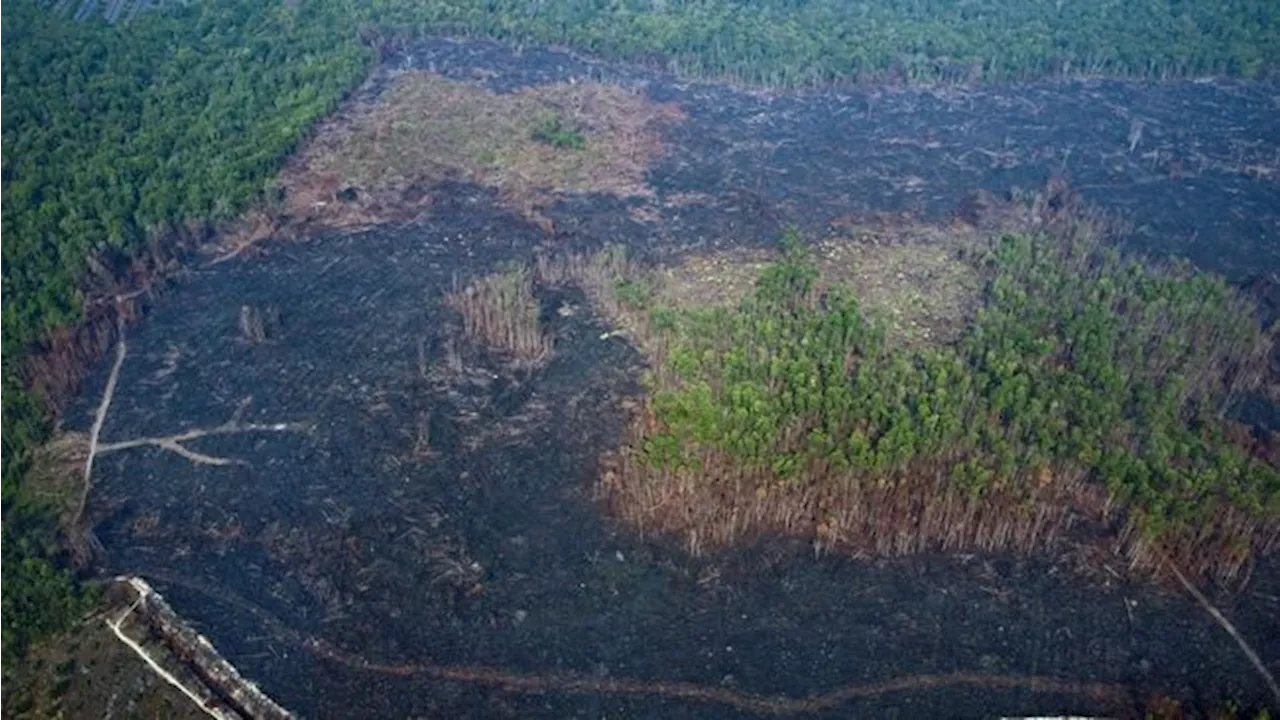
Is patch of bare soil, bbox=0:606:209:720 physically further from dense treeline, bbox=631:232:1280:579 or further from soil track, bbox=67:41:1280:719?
dense treeline, bbox=631:232:1280:579

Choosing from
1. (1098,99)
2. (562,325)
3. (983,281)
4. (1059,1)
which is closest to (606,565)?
(562,325)

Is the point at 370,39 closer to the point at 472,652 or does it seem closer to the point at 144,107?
the point at 144,107

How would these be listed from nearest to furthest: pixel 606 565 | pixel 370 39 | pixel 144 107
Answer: pixel 606 565, pixel 144 107, pixel 370 39

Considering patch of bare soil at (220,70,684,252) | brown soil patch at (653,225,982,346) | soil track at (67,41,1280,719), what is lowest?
soil track at (67,41,1280,719)

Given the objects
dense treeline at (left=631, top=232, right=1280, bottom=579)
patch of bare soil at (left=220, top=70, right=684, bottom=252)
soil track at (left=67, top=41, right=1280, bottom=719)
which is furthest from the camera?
patch of bare soil at (left=220, top=70, right=684, bottom=252)

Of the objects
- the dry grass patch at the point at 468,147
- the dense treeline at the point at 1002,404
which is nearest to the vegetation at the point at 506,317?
the dense treeline at the point at 1002,404

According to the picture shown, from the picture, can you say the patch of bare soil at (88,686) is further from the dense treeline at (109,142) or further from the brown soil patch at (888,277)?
the brown soil patch at (888,277)

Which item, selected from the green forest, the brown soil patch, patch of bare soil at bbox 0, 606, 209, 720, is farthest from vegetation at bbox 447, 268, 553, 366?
patch of bare soil at bbox 0, 606, 209, 720
